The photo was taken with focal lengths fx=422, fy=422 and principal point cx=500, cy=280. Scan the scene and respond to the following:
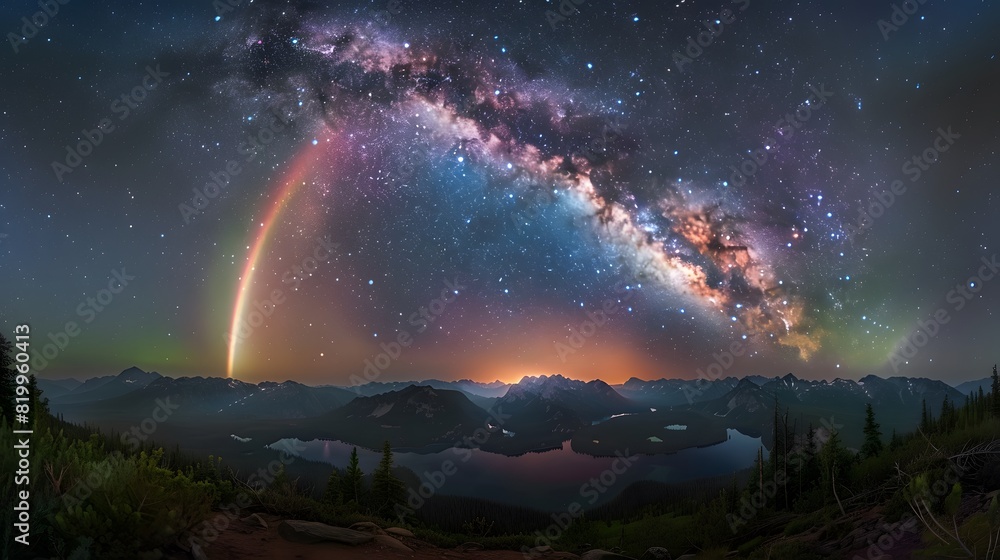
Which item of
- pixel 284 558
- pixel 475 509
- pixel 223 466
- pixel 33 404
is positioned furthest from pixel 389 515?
pixel 475 509

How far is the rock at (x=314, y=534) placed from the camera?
35.5 feet

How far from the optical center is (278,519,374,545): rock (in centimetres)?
1083

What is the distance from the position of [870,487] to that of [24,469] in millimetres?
25030

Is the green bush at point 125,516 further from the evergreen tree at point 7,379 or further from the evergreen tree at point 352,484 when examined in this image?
the evergreen tree at point 352,484

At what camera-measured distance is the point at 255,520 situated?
1158 cm

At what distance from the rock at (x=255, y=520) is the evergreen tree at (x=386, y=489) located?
2494cm

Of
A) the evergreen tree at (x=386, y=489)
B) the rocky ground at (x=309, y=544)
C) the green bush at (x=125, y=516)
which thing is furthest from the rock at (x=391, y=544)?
the evergreen tree at (x=386, y=489)

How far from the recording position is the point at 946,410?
2820 centimetres

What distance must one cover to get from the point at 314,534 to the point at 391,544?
2.24 metres

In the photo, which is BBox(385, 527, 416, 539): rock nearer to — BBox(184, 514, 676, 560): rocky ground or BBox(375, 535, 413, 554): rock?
BBox(184, 514, 676, 560): rocky ground

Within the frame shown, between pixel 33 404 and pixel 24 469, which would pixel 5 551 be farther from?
pixel 33 404

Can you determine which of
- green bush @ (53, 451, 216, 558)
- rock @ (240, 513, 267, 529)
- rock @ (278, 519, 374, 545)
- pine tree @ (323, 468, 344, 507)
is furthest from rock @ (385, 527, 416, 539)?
pine tree @ (323, 468, 344, 507)

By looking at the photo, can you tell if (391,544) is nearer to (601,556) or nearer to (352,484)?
(601,556)

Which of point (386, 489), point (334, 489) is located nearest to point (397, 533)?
point (386, 489)
